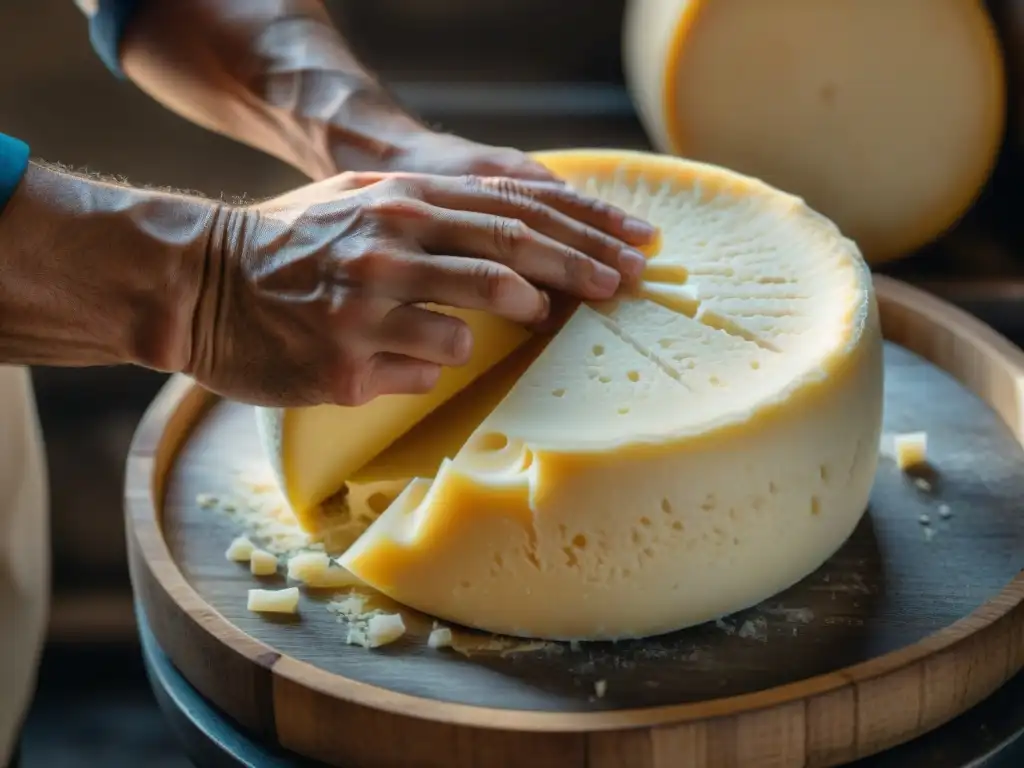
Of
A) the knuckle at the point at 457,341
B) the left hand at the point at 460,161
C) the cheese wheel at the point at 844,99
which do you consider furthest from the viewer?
the cheese wheel at the point at 844,99

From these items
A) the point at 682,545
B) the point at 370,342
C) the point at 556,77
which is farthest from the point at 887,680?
the point at 556,77

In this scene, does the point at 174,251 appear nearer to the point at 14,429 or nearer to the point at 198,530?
the point at 198,530

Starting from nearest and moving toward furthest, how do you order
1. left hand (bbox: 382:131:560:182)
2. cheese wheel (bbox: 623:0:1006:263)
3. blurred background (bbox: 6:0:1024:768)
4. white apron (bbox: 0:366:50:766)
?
left hand (bbox: 382:131:560:182) → white apron (bbox: 0:366:50:766) → cheese wheel (bbox: 623:0:1006:263) → blurred background (bbox: 6:0:1024:768)

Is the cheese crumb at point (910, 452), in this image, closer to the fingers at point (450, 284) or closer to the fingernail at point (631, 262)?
the fingernail at point (631, 262)

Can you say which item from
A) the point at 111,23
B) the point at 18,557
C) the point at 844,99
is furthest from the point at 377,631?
the point at 844,99

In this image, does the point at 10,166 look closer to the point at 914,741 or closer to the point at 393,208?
the point at 393,208

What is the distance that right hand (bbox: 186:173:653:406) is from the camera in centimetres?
97

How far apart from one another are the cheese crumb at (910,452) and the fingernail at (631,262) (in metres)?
0.32

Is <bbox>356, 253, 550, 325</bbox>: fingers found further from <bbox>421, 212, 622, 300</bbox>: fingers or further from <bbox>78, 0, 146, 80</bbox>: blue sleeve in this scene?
<bbox>78, 0, 146, 80</bbox>: blue sleeve

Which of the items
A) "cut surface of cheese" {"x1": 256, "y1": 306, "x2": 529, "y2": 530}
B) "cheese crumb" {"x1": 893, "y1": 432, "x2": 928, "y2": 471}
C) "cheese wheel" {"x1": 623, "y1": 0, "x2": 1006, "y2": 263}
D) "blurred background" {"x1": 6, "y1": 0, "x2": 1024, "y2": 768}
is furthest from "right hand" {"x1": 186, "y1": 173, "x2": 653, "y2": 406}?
"blurred background" {"x1": 6, "y1": 0, "x2": 1024, "y2": 768}

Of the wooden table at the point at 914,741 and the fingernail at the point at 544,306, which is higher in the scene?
the fingernail at the point at 544,306

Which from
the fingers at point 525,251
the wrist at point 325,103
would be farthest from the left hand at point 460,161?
the fingers at point 525,251

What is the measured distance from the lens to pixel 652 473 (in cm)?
97

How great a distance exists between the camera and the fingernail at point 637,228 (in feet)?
3.86
